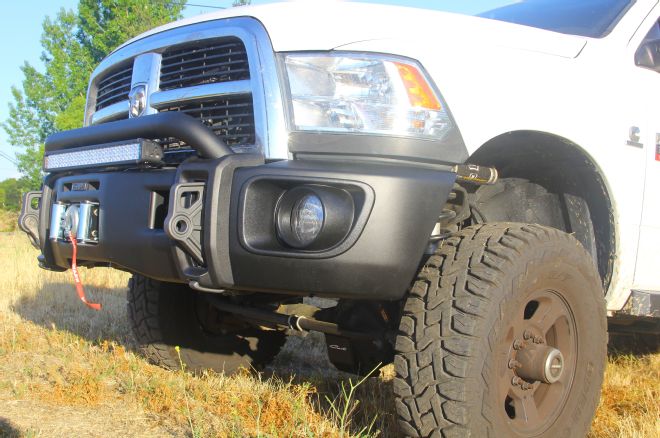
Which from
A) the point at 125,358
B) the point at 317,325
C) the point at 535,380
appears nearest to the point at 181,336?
the point at 125,358

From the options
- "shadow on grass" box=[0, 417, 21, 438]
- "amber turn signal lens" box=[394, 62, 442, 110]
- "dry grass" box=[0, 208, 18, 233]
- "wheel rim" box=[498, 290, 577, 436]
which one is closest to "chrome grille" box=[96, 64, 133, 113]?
"amber turn signal lens" box=[394, 62, 442, 110]

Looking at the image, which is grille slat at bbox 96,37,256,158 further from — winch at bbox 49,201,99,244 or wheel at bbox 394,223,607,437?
wheel at bbox 394,223,607,437

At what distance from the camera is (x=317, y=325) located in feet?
8.91

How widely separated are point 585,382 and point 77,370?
2.39 meters

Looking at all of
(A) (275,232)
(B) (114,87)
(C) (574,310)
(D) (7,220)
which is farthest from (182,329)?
(D) (7,220)

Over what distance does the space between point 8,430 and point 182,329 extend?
1.08m

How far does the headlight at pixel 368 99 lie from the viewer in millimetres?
2172

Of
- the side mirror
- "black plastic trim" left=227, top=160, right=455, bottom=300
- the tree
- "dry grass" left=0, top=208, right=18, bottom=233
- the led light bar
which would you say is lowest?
"dry grass" left=0, top=208, right=18, bottom=233

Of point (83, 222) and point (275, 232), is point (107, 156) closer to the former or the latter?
point (83, 222)

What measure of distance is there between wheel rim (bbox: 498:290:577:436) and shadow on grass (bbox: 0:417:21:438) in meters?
1.80

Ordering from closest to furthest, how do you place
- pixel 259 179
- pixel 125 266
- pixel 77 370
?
pixel 259 179
pixel 125 266
pixel 77 370

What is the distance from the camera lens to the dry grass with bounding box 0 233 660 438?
2.73 meters

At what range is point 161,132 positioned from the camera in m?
2.34

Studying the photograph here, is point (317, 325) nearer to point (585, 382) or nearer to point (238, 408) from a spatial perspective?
point (238, 408)
